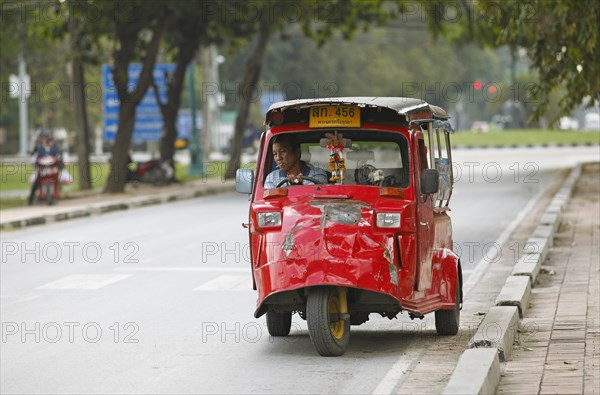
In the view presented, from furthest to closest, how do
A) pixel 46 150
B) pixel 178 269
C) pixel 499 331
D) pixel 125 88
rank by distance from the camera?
pixel 125 88
pixel 46 150
pixel 178 269
pixel 499 331

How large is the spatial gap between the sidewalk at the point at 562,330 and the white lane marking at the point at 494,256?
77 cm

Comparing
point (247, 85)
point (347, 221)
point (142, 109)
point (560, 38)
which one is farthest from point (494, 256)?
point (142, 109)

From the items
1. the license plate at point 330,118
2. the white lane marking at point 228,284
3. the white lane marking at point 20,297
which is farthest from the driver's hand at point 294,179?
the white lane marking at point 20,297

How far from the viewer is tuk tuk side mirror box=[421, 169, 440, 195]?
35.4ft

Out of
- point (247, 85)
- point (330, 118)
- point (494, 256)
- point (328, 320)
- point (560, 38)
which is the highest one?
point (560, 38)

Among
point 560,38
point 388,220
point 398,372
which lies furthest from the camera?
point 560,38

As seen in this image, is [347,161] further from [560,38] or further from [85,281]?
[560,38]

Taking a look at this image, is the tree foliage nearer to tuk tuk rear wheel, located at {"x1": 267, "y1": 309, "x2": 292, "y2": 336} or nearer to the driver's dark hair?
the driver's dark hair

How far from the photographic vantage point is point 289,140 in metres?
11.4

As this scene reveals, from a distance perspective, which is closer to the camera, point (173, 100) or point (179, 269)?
point (179, 269)

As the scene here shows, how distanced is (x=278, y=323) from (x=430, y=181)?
188cm

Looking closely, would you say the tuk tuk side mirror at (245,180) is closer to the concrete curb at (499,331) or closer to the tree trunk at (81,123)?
the concrete curb at (499,331)

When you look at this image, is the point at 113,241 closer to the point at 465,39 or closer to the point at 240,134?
the point at 240,134

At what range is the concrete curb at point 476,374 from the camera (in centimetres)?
793
